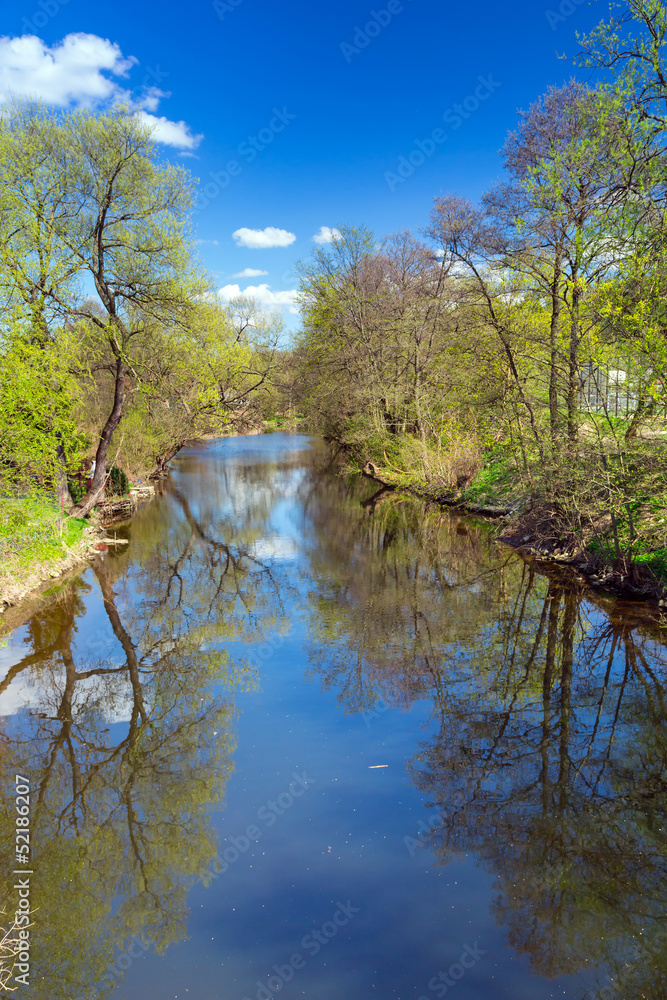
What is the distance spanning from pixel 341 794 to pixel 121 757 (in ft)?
8.45

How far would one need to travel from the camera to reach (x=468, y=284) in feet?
55.1

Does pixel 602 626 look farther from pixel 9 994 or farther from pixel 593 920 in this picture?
pixel 9 994

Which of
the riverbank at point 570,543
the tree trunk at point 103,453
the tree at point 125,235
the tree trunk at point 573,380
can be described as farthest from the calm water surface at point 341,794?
the tree at point 125,235

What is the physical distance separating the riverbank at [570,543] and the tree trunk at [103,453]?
11.1 meters

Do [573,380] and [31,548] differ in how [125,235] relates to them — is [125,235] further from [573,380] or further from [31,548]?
[573,380]

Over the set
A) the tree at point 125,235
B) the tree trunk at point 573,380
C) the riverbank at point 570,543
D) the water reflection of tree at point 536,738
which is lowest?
the water reflection of tree at point 536,738

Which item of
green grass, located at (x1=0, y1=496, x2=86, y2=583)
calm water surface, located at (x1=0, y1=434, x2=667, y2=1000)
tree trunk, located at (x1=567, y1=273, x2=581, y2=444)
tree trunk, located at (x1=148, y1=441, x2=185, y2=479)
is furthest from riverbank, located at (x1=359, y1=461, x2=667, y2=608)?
tree trunk, located at (x1=148, y1=441, x2=185, y2=479)

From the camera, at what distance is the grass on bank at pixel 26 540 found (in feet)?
34.3

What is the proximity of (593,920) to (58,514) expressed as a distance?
14588 mm

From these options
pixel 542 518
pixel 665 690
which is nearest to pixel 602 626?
pixel 665 690

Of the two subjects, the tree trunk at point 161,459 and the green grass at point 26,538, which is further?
the tree trunk at point 161,459

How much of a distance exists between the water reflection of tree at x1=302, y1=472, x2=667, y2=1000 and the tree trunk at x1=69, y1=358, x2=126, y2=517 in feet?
27.5

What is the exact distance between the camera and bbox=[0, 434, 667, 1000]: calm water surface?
13.8 ft

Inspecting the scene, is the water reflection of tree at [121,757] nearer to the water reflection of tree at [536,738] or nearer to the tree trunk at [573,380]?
the water reflection of tree at [536,738]
